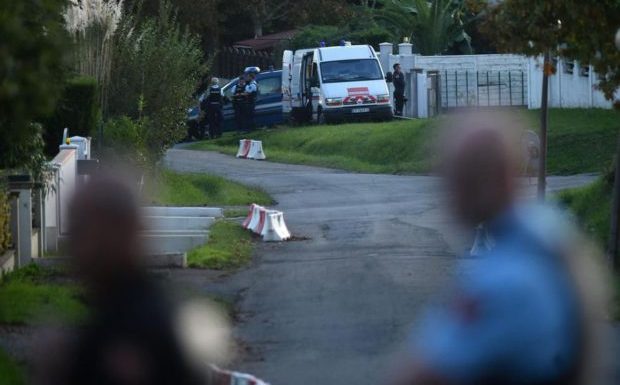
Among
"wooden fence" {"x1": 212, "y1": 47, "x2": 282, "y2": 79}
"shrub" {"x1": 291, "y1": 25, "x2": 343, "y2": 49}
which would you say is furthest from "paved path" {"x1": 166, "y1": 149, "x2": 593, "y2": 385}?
"wooden fence" {"x1": 212, "y1": 47, "x2": 282, "y2": 79}

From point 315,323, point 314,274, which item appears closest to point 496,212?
point 315,323

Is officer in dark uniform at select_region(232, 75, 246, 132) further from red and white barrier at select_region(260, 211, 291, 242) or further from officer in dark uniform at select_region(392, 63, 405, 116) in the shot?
red and white barrier at select_region(260, 211, 291, 242)

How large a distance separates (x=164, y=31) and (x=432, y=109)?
54.1ft

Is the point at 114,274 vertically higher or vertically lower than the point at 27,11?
lower

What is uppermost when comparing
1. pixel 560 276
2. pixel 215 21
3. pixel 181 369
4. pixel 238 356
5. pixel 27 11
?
pixel 215 21

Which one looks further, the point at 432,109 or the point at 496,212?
the point at 432,109

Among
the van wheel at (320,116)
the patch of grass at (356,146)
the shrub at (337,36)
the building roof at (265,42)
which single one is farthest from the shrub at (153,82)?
the building roof at (265,42)

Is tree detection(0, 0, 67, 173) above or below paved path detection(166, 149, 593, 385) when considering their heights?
above

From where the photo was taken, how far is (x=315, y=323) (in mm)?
11766

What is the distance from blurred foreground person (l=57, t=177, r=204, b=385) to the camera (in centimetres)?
418

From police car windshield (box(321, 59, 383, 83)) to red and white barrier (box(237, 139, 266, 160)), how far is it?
537cm

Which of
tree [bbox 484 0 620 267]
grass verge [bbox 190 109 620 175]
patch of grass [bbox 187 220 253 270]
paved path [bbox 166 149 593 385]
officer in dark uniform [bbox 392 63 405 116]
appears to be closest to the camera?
paved path [bbox 166 149 593 385]

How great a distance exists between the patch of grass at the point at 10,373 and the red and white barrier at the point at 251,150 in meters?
23.8

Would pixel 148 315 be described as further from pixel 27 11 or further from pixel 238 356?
pixel 238 356
